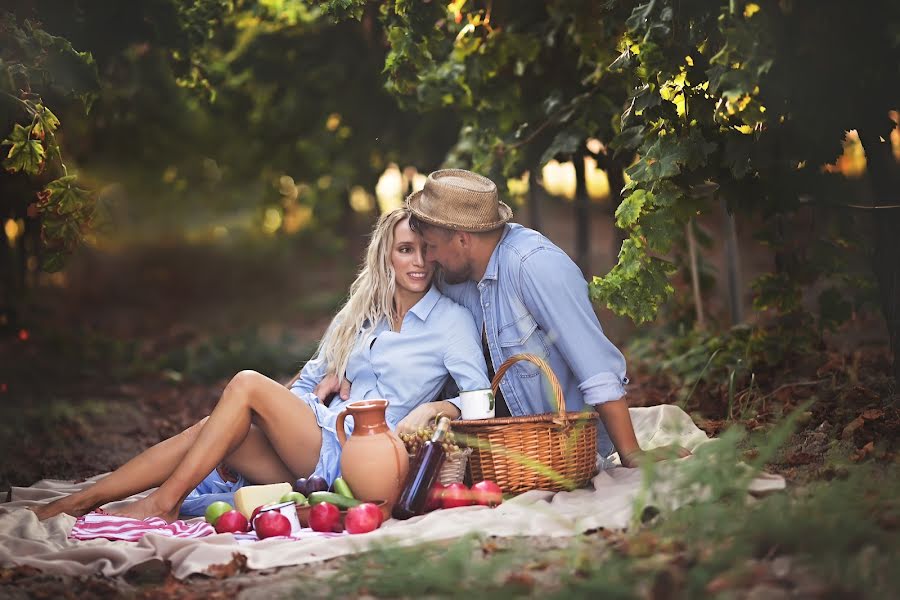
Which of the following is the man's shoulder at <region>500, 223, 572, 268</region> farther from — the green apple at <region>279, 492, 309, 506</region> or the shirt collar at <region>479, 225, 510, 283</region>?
the green apple at <region>279, 492, 309, 506</region>

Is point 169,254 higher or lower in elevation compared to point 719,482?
higher

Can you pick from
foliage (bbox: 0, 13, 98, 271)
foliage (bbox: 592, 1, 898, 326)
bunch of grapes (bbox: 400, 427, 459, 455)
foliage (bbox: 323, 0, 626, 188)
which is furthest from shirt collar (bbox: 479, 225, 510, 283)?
foliage (bbox: 0, 13, 98, 271)

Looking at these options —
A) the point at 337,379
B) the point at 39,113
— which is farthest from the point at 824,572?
the point at 39,113

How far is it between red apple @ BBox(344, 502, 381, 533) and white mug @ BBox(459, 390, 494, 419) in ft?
2.06

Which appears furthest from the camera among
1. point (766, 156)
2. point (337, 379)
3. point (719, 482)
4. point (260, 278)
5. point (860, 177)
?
point (260, 278)

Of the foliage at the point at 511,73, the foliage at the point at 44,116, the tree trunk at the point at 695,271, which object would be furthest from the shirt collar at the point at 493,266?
the tree trunk at the point at 695,271

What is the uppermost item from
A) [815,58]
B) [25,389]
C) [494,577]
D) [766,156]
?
[815,58]

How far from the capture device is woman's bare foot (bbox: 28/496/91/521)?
4.43m

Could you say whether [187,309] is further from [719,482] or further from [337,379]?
[719,482]

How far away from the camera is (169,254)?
2052 centimetres

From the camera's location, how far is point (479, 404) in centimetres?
446

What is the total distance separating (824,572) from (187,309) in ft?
49.9

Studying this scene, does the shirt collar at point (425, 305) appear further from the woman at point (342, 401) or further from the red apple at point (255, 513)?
the red apple at point (255, 513)

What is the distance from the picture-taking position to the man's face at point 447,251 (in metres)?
Result: 4.86
